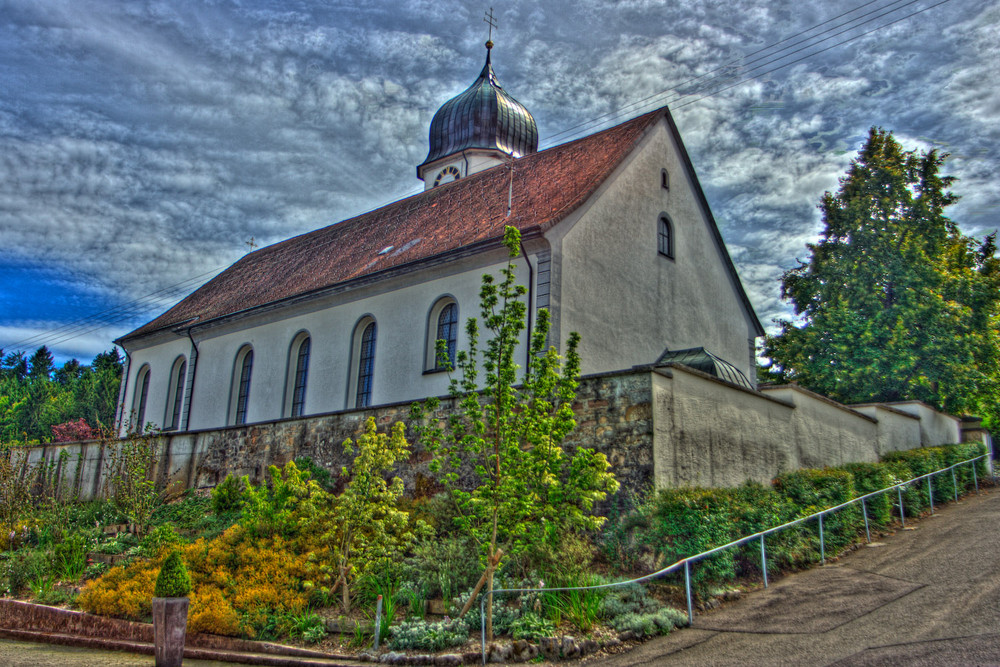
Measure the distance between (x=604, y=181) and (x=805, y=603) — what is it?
1158cm

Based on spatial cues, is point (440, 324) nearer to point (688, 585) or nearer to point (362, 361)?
point (362, 361)

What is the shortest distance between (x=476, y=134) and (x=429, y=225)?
10938mm

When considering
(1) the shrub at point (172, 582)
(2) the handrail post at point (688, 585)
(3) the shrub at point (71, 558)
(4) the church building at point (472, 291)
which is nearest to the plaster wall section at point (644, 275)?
(4) the church building at point (472, 291)

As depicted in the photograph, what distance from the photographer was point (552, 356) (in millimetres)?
10594

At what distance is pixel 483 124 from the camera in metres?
33.5

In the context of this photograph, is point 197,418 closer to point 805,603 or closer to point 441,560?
point 441,560

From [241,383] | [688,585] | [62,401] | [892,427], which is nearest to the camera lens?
[688,585]

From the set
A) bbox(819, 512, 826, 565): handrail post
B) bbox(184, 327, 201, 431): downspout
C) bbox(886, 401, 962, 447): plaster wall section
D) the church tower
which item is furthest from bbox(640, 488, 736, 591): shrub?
the church tower

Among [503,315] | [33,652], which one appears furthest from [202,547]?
[503,315]

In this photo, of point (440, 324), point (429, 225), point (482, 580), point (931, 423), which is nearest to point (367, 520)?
point (482, 580)

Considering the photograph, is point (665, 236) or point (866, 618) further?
point (665, 236)

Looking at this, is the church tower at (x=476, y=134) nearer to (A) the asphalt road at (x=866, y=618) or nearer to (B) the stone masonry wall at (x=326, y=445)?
(B) the stone masonry wall at (x=326, y=445)

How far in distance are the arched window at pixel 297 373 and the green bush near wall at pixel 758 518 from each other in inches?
560

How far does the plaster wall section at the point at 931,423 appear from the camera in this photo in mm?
22578
